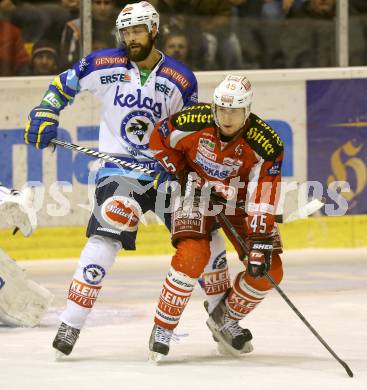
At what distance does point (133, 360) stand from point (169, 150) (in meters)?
0.85

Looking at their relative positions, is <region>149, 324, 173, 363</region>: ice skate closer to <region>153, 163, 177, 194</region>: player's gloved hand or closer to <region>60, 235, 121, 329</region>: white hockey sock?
<region>60, 235, 121, 329</region>: white hockey sock

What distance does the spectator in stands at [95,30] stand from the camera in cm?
856

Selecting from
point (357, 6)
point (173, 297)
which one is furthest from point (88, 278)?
point (357, 6)

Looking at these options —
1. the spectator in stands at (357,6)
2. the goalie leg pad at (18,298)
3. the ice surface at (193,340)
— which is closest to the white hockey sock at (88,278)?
the ice surface at (193,340)

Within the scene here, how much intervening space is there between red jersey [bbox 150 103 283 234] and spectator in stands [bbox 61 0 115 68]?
317 centimetres

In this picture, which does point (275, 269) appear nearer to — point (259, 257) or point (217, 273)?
point (259, 257)

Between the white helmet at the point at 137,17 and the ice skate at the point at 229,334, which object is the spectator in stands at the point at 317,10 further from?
the ice skate at the point at 229,334

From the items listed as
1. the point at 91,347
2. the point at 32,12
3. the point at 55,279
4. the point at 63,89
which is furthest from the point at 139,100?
the point at 32,12

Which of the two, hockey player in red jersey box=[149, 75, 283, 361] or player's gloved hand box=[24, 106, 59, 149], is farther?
player's gloved hand box=[24, 106, 59, 149]

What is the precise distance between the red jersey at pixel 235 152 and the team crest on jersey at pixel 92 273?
21.0 inches

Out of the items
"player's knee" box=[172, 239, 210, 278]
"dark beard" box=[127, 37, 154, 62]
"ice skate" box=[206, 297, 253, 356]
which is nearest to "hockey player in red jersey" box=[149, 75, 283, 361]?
"player's knee" box=[172, 239, 210, 278]

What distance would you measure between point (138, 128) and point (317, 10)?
340cm

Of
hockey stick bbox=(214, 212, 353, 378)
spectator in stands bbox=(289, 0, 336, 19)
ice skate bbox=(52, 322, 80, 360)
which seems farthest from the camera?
spectator in stands bbox=(289, 0, 336, 19)

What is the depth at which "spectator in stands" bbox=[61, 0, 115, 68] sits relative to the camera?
856 cm
